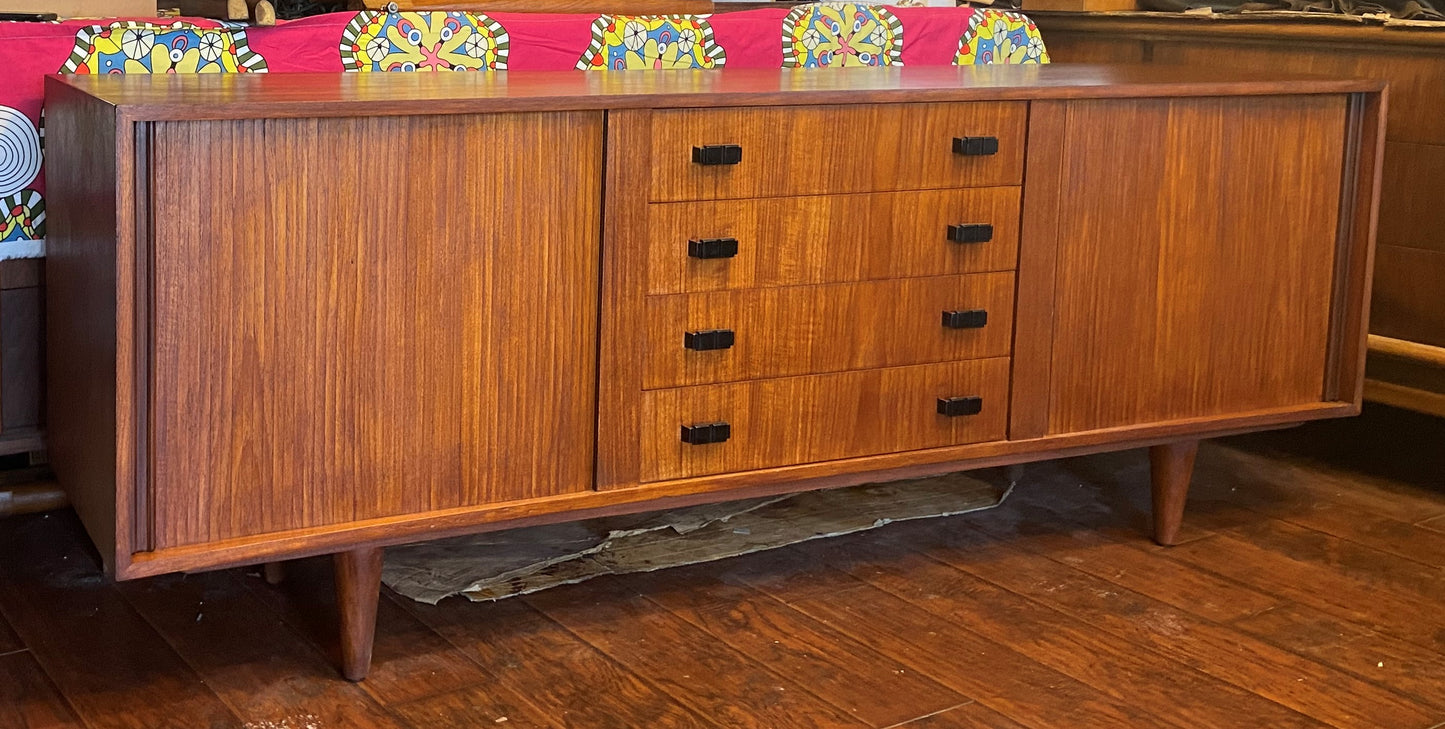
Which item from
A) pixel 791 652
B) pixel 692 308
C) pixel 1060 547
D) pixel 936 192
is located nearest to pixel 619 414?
pixel 692 308

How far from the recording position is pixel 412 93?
1.47 metres

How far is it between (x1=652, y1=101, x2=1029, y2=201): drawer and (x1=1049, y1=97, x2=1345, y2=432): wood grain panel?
12cm

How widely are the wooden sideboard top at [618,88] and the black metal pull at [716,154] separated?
0.04 m

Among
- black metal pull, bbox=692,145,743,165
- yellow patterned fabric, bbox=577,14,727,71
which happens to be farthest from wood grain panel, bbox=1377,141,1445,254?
black metal pull, bbox=692,145,743,165

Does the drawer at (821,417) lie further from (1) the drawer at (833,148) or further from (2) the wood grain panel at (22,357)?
(2) the wood grain panel at (22,357)

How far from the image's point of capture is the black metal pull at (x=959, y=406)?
5.82 feet

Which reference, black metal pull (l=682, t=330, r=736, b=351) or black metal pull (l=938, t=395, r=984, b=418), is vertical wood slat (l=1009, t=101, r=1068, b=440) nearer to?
black metal pull (l=938, t=395, r=984, b=418)

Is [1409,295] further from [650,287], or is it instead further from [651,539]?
[650,287]

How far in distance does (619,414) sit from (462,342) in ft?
0.63

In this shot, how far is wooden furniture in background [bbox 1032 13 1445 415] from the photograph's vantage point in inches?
90.0

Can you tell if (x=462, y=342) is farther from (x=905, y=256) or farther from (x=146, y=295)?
(x=905, y=256)

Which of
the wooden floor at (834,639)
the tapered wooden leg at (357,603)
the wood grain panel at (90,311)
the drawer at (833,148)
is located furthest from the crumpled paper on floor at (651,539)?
the drawer at (833,148)

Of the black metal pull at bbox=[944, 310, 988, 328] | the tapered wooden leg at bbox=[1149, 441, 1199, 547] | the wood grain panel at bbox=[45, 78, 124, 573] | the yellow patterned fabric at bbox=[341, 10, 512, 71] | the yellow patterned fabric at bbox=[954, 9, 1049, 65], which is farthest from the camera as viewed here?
the yellow patterned fabric at bbox=[954, 9, 1049, 65]

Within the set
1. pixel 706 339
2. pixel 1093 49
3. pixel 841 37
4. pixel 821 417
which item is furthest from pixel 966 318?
pixel 1093 49
